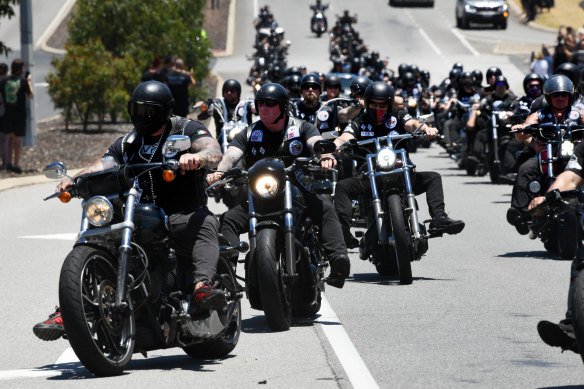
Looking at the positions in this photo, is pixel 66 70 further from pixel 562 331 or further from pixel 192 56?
pixel 562 331

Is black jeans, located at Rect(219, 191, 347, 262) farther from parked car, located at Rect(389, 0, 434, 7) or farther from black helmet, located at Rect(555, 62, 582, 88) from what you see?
parked car, located at Rect(389, 0, 434, 7)

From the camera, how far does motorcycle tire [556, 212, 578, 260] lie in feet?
41.3

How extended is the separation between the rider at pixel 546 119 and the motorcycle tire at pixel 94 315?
23.2 feet

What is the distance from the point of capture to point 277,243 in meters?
8.84

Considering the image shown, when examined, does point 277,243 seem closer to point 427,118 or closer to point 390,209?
point 390,209

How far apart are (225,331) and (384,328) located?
1.52 metres

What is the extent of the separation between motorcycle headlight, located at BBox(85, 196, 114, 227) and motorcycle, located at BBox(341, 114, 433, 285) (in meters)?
4.21

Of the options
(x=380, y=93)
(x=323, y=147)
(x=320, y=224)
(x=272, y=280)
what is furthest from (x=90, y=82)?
(x=272, y=280)

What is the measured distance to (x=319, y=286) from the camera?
931 cm

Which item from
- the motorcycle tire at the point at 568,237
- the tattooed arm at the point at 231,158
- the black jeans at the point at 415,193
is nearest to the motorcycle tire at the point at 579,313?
the tattooed arm at the point at 231,158

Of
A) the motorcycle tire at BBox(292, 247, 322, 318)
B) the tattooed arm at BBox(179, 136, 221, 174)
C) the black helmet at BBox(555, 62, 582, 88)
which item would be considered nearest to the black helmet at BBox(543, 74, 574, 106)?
the black helmet at BBox(555, 62, 582, 88)

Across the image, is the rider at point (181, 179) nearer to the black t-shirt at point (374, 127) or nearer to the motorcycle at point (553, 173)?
the black t-shirt at point (374, 127)

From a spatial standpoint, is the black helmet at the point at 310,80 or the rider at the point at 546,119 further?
the black helmet at the point at 310,80

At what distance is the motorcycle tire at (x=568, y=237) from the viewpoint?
41.3 feet
